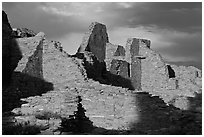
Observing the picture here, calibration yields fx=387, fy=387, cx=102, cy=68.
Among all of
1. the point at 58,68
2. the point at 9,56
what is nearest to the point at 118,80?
the point at 58,68

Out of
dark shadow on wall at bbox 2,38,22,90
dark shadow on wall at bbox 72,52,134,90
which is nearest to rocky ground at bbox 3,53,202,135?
dark shadow on wall at bbox 2,38,22,90

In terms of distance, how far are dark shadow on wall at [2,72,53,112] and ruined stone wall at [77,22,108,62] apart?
46.0 ft

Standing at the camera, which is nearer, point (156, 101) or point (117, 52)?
point (156, 101)

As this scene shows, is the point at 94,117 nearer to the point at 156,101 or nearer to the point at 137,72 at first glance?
the point at 156,101

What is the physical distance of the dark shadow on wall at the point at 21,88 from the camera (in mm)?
14778

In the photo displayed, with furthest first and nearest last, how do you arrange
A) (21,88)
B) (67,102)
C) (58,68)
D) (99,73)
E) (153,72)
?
(153,72) < (99,73) < (58,68) < (21,88) < (67,102)

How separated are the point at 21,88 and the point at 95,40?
61.2 ft

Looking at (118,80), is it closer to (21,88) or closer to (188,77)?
(188,77)

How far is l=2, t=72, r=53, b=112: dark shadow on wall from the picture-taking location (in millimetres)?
14778

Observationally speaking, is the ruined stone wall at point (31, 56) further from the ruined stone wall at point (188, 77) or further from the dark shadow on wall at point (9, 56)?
the ruined stone wall at point (188, 77)

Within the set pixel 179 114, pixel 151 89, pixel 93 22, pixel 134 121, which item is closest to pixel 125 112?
pixel 134 121

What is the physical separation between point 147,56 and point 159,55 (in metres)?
1.11

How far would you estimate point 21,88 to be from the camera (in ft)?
57.6

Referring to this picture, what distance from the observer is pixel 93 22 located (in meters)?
35.7
